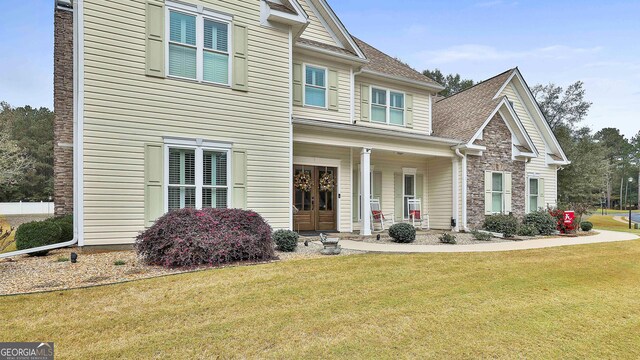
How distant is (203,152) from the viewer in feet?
27.5

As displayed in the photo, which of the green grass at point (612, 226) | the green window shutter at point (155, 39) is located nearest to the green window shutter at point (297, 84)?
the green window shutter at point (155, 39)

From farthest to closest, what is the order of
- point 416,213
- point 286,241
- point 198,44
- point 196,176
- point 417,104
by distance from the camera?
point 417,104
point 416,213
point 198,44
point 196,176
point 286,241

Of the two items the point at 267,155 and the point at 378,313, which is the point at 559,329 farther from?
the point at 267,155

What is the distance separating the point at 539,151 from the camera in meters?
17.1

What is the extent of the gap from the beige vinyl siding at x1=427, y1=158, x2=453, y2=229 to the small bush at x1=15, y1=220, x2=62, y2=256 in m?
13.0

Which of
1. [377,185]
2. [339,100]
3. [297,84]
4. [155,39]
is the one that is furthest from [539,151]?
[155,39]

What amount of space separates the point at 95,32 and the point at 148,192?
3719 mm

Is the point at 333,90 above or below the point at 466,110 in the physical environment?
below

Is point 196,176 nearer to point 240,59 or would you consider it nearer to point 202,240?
point 202,240

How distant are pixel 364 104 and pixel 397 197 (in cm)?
411

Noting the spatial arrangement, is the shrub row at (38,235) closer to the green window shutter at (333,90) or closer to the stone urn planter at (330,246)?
the stone urn planter at (330,246)

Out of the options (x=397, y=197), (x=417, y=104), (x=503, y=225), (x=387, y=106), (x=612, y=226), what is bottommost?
(x=612, y=226)

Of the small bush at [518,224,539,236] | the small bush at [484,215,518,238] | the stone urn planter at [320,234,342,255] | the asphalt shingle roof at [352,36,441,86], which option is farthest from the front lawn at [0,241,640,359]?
the asphalt shingle roof at [352,36,441,86]

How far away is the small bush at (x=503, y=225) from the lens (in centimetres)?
1170
